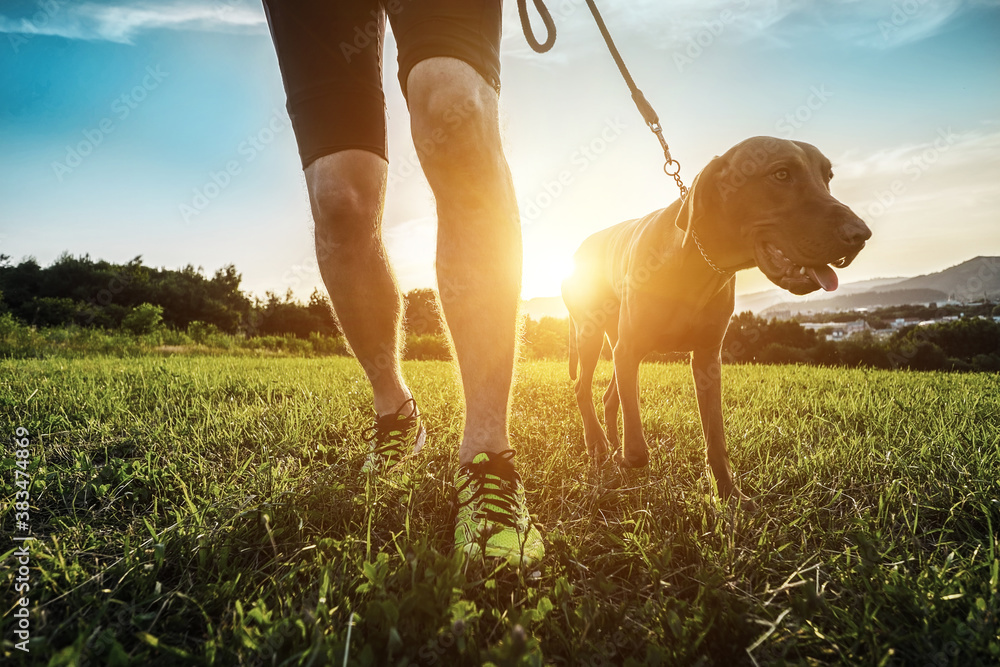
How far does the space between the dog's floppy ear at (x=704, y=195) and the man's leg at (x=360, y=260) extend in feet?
5.09

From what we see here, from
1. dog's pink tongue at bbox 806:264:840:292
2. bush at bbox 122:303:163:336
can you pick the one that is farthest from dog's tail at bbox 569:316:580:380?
bush at bbox 122:303:163:336

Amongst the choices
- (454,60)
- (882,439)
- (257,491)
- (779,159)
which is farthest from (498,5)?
(882,439)

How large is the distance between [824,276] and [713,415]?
2.57 feet

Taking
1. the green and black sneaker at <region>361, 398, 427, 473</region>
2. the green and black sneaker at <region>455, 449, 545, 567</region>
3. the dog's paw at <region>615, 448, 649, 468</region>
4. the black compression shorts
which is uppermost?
the black compression shorts

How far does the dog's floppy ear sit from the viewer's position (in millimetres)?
2453

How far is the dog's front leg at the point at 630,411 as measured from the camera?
2.38 metres

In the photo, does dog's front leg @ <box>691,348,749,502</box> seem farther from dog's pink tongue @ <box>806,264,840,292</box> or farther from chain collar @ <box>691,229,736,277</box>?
dog's pink tongue @ <box>806,264,840,292</box>

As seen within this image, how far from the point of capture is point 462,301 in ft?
5.88

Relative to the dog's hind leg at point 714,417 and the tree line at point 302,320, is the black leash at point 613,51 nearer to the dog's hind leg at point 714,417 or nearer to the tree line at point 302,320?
the dog's hind leg at point 714,417

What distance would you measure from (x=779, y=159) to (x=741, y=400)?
2.38 m

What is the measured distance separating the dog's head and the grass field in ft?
2.91

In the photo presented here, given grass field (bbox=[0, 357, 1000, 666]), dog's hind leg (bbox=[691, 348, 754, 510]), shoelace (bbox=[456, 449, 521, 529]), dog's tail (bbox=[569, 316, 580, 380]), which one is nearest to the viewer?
grass field (bbox=[0, 357, 1000, 666])

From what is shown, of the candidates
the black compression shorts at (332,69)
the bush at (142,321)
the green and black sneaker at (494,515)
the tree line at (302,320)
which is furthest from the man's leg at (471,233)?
the bush at (142,321)

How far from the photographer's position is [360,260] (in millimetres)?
2438
